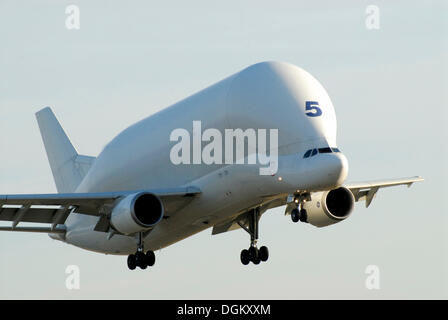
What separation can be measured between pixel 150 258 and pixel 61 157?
16.5 metres

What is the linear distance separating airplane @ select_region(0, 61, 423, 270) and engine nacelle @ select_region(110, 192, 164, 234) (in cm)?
4

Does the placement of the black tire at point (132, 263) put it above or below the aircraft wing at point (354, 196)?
below

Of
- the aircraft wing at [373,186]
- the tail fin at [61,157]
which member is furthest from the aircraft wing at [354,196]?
the tail fin at [61,157]

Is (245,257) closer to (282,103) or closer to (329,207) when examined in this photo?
(329,207)

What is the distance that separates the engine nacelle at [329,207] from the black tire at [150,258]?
7.10m

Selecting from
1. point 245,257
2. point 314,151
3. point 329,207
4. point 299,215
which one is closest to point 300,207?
point 299,215

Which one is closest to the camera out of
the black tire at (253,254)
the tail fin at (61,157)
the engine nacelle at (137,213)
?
the engine nacelle at (137,213)

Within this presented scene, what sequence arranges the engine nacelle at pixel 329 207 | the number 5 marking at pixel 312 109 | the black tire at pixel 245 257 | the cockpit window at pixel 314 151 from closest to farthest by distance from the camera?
1. the cockpit window at pixel 314 151
2. the number 5 marking at pixel 312 109
3. the engine nacelle at pixel 329 207
4. the black tire at pixel 245 257

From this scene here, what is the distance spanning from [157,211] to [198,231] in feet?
16.0

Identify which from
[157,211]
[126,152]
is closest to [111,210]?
[157,211]

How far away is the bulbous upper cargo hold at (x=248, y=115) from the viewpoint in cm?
5231

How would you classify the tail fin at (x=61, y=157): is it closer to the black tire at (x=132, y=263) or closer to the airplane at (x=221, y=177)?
the airplane at (x=221, y=177)

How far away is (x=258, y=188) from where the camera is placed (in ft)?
175

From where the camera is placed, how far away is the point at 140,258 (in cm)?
5759
